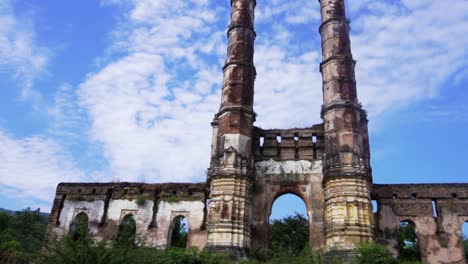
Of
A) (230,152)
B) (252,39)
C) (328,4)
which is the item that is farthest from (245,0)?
(230,152)

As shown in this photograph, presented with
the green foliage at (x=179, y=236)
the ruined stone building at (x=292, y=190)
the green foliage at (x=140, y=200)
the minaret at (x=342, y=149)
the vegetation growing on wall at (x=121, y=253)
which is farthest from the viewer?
the green foliage at (x=179, y=236)

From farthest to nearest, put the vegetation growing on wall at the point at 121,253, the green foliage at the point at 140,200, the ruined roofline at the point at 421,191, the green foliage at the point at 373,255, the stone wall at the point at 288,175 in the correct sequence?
1. the green foliage at the point at 140,200
2. the ruined roofline at the point at 421,191
3. the stone wall at the point at 288,175
4. the green foliage at the point at 373,255
5. the vegetation growing on wall at the point at 121,253

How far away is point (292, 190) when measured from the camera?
15.8 m

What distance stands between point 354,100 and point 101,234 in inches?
448

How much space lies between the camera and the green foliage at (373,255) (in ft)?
39.5

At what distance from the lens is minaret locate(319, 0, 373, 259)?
45.3 ft

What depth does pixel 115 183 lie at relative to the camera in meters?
19.3

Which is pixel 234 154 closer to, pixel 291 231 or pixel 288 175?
pixel 288 175

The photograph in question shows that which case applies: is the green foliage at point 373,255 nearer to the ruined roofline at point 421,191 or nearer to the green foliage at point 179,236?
the ruined roofline at point 421,191

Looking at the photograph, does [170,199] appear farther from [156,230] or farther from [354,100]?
[354,100]

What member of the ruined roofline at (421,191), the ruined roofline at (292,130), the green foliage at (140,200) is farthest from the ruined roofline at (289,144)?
the green foliage at (140,200)

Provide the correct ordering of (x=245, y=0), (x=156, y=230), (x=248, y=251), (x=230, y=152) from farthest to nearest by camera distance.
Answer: (x=245, y=0) < (x=156, y=230) < (x=230, y=152) < (x=248, y=251)

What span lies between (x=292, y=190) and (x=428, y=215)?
5093mm

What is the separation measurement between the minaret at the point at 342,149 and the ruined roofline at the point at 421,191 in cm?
136
